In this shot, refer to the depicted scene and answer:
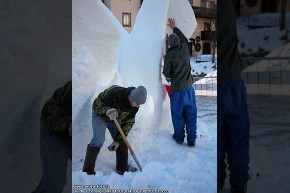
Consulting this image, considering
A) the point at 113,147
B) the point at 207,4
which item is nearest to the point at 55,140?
the point at 113,147

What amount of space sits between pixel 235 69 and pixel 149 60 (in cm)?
122

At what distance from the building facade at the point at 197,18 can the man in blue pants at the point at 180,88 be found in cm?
8

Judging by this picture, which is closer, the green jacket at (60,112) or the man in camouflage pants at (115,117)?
the green jacket at (60,112)

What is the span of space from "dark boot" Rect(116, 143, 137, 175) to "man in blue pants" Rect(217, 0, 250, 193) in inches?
29.0

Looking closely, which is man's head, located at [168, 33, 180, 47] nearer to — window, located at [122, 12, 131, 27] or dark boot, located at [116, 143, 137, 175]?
window, located at [122, 12, 131, 27]

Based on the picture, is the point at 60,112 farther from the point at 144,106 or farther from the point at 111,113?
→ the point at 144,106

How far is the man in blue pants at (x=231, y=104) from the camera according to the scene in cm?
114

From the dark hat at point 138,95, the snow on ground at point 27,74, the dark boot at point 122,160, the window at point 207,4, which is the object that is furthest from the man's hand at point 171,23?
the snow on ground at point 27,74

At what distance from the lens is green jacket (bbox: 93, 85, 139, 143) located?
177 centimetres

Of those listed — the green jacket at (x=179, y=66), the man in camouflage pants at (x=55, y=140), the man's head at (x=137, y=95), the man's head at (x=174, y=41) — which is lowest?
the man in camouflage pants at (x=55, y=140)

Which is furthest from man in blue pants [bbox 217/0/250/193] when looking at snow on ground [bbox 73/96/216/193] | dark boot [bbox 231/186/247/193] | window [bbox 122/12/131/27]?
window [bbox 122/12/131/27]

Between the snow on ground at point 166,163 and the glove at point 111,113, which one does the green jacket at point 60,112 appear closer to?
the glove at point 111,113

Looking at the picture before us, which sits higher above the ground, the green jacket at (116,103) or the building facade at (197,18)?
the building facade at (197,18)

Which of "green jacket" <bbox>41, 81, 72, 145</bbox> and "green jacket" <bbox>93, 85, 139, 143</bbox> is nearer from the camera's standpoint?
"green jacket" <bbox>41, 81, 72, 145</bbox>
